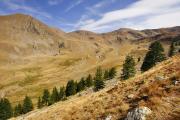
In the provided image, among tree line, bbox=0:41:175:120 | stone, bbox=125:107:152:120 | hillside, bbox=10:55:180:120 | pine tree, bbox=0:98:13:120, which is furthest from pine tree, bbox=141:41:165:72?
stone, bbox=125:107:152:120

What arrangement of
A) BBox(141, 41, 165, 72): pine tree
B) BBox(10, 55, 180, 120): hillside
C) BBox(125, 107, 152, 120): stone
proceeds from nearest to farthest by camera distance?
BBox(125, 107, 152, 120): stone
BBox(10, 55, 180, 120): hillside
BBox(141, 41, 165, 72): pine tree

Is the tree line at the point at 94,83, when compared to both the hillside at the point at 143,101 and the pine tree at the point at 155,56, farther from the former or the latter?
the hillside at the point at 143,101

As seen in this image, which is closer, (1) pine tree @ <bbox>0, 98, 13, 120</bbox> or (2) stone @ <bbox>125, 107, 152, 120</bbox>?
(2) stone @ <bbox>125, 107, 152, 120</bbox>

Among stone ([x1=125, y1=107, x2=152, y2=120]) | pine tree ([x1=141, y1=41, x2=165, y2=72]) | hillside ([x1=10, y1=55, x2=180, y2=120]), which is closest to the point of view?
stone ([x1=125, y1=107, x2=152, y2=120])

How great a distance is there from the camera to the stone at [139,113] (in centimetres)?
2102

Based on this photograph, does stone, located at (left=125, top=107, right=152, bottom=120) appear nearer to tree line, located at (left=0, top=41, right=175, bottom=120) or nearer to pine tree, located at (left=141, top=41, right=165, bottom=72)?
tree line, located at (left=0, top=41, right=175, bottom=120)

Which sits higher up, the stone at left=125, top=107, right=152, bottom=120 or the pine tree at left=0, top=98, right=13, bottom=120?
the stone at left=125, top=107, right=152, bottom=120

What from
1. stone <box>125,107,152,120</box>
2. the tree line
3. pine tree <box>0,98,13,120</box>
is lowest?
pine tree <box>0,98,13,120</box>

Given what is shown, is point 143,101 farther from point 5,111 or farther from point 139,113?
point 5,111

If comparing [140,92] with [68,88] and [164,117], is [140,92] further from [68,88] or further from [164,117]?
[68,88]

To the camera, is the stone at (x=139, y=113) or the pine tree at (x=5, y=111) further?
the pine tree at (x=5, y=111)

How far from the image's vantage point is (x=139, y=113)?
21297 millimetres

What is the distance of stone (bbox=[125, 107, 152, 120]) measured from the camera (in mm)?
21023

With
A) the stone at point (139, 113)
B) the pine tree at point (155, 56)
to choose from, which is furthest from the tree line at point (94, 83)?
the stone at point (139, 113)
